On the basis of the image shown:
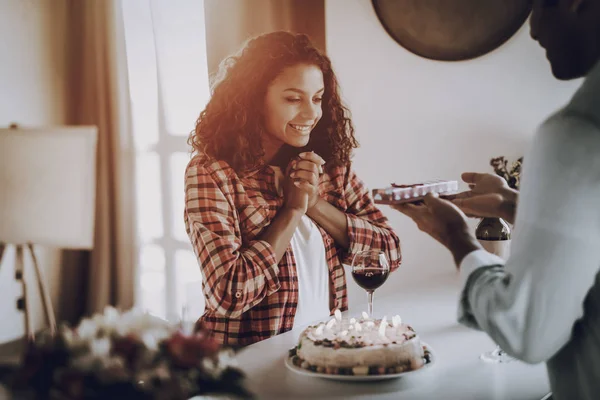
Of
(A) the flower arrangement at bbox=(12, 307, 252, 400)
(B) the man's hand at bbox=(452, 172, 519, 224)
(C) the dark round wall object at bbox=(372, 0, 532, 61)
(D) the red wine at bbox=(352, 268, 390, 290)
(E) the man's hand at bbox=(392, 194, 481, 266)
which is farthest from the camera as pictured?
(C) the dark round wall object at bbox=(372, 0, 532, 61)

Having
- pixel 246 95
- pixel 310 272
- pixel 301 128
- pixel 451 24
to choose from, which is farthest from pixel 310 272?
pixel 451 24

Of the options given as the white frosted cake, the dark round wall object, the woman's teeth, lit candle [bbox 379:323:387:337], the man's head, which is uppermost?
the dark round wall object

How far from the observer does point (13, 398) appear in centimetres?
64

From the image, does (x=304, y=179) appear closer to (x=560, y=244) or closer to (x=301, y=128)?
(x=301, y=128)

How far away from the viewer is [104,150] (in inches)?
94.0

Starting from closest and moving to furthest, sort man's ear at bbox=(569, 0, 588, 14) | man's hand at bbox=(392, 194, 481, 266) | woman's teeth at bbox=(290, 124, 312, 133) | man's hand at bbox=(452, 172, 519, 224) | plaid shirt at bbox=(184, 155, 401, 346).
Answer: man's ear at bbox=(569, 0, 588, 14)
man's hand at bbox=(392, 194, 481, 266)
man's hand at bbox=(452, 172, 519, 224)
plaid shirt at bbox=(184, 155, 401, 346)
woman's teeth at bbox=(290, 124, 312, 133)

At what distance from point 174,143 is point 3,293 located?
2.92 feet

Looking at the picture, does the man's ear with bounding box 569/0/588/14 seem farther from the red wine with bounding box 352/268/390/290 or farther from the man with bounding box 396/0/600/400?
the red wine with bounding box 352/268/390/290

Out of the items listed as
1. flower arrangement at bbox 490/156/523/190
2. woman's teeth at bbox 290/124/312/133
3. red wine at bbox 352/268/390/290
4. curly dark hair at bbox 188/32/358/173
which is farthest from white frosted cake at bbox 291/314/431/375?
flower arrangement at bbox 490/156/523/190

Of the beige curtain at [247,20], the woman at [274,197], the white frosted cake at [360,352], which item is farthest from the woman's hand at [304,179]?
the beige curtain at [247,20]

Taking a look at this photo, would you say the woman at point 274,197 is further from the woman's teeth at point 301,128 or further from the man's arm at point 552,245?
the man's arm at point 552,245

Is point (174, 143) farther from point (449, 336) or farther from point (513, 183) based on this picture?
point (449, 336)

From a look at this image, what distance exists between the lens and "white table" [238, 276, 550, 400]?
0.99 m

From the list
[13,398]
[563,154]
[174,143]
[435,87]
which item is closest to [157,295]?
[174,143]
